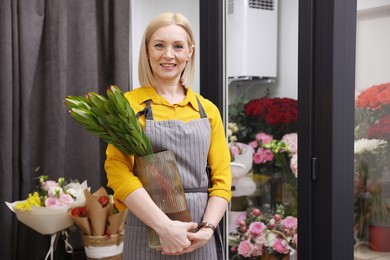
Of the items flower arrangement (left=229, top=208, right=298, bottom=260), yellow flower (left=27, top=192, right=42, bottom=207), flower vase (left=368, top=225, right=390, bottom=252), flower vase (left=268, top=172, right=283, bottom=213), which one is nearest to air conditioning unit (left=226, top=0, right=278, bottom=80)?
flower vase (left=268, top=172, right=283, bottom=213)

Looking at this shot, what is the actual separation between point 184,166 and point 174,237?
0.20 meters

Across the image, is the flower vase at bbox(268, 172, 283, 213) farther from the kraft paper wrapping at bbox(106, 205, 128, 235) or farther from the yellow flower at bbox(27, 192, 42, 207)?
the yellow flower at bbox(27, 192, 42, 207)

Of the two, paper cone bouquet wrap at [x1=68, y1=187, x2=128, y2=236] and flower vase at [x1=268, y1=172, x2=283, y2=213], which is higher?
flower vase at [x1=268, y1=172, x2=283, y2=213]

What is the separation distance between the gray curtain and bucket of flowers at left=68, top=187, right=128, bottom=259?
0.38 metres

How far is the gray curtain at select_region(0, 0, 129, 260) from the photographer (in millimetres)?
2352

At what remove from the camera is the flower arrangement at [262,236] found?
185 centimetres

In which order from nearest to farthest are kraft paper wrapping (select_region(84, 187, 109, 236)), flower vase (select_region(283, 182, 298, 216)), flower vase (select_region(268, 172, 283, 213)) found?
flower vase (select_region(283, 182, 298, 216)), flower vase (select_region(268, 172, 283, 213)), kraft paper wrapping (select_region(84, 187, 109, 236))

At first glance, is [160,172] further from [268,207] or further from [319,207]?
[268,207]

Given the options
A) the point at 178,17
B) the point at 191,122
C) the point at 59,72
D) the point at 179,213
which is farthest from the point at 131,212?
the point at 59,72

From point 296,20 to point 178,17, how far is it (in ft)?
1.86

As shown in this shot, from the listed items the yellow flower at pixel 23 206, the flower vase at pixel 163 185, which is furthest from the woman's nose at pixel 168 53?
the yellow flower at pixel 23 206

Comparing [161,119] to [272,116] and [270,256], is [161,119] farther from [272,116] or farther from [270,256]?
[270,256]

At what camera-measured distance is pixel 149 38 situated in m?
1.36

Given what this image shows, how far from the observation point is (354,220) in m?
1.59
